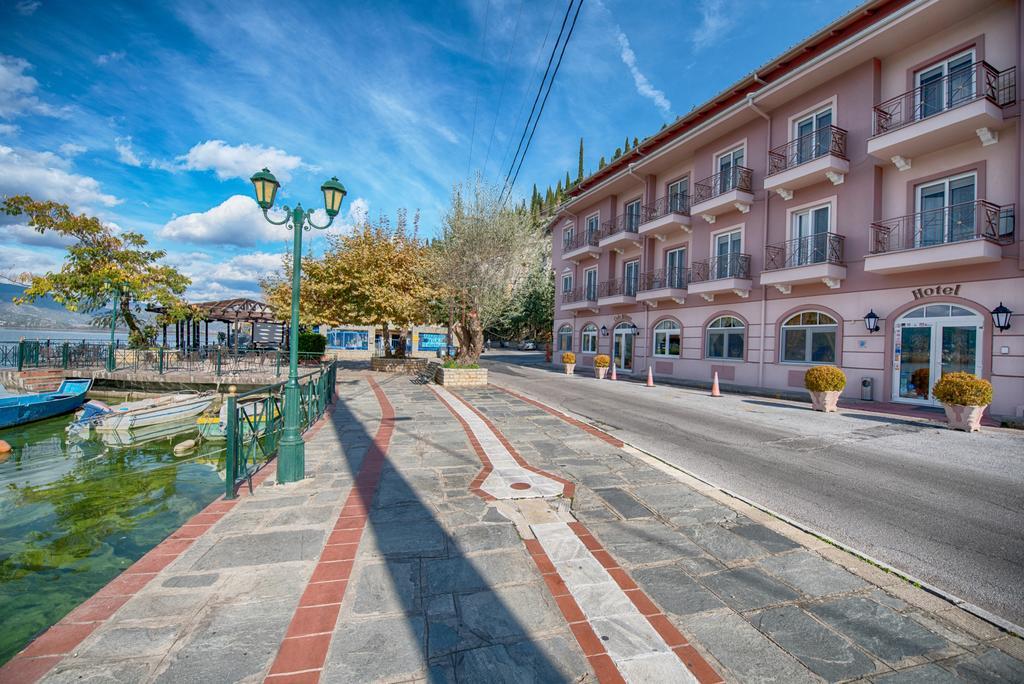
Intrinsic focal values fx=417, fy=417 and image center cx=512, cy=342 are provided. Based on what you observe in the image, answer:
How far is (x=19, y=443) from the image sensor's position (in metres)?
10.9

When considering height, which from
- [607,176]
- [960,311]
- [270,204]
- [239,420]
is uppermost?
[607,176]

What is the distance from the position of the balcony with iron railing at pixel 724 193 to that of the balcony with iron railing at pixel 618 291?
5.48 meters

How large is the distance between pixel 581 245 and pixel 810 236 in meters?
13.8

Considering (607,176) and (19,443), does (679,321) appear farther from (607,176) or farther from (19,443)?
(19,443)

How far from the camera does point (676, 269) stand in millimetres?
20016

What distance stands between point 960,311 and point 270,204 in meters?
16.0

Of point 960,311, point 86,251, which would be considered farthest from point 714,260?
point 86,251

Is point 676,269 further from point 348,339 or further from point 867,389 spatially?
point 348,339

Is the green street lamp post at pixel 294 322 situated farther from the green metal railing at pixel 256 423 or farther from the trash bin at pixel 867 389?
the trash bin at pixel 867 389

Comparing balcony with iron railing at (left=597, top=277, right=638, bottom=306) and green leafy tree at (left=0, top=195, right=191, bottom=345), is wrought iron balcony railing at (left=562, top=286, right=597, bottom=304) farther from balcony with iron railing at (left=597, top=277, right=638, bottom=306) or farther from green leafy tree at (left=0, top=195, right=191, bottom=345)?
green leafy tree at (left=0, top=195, right=191, bottom=345)

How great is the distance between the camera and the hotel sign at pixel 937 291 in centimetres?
1104

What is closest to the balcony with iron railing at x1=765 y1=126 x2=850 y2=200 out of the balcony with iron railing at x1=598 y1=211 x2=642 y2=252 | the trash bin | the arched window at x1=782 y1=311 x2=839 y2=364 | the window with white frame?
the window with white frame

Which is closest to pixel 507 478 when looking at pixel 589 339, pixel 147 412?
pixel 147 412

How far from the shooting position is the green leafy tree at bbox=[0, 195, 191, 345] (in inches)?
713
